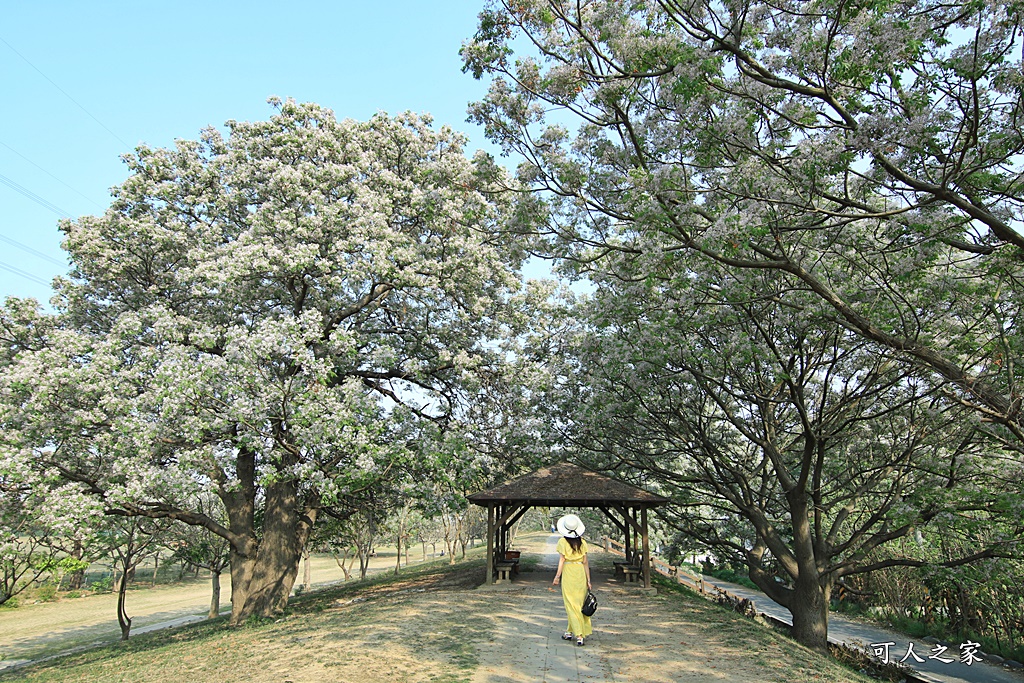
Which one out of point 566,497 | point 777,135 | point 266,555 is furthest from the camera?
point 566,497

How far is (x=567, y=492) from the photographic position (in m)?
15.2

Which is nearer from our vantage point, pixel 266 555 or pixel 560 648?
pixel 560 648

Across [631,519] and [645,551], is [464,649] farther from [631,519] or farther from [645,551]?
[631,519]

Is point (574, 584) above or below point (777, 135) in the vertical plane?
below

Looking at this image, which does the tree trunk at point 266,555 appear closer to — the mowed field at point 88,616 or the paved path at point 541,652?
the paved path at point 541,652

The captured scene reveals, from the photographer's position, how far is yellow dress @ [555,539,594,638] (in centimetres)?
834

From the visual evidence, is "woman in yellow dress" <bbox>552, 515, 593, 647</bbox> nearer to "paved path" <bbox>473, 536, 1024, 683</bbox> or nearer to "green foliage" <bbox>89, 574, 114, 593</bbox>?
"paved path" <bbox>473, 536, 1024, 683</bbox>

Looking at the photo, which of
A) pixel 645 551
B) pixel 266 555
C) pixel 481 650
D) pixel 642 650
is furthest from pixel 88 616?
pixel 642 650

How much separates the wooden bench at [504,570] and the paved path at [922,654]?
8.52 m

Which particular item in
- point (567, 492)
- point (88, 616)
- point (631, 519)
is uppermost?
point (567, 492)

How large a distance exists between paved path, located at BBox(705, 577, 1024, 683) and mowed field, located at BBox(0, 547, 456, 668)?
23130 millimetres

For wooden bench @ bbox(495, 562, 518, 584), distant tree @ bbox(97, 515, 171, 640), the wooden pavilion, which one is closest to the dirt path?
the wooden pavilion

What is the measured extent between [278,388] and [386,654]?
5760mm

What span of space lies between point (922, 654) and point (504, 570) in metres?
10.4
